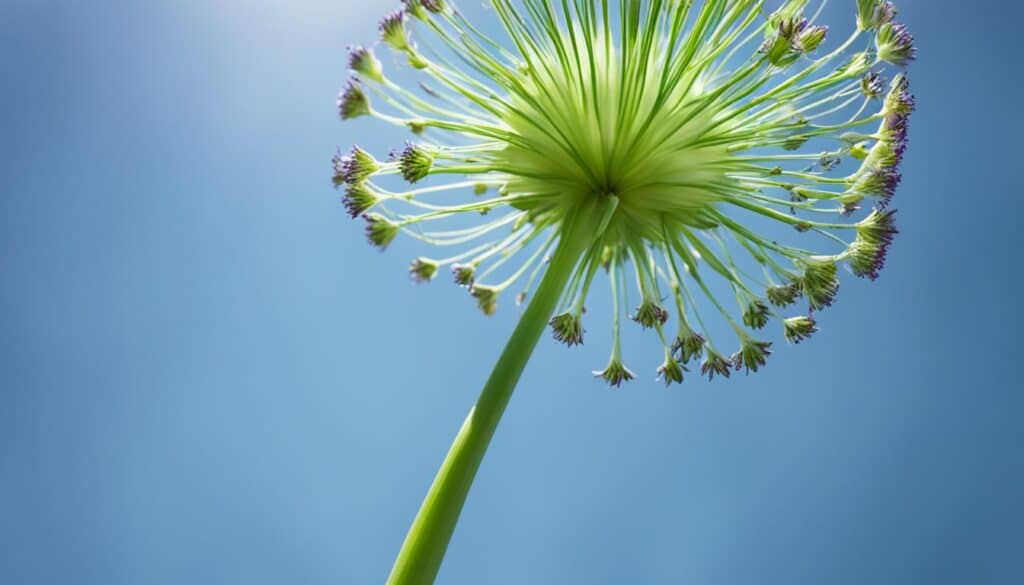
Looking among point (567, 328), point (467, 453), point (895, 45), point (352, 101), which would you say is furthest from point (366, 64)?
point (895, 45)

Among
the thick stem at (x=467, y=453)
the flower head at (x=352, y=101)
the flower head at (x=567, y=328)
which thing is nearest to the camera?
the thick stem at (x=467, y=453)

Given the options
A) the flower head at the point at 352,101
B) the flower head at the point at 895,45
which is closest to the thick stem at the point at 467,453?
Answer: the flower head at the point at 352,101

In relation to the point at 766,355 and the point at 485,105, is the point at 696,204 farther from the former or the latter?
the point at 485,105

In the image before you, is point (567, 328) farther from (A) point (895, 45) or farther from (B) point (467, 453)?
(A) point (895, 45)

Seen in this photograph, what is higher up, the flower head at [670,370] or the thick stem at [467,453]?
the flower head at [670,370]

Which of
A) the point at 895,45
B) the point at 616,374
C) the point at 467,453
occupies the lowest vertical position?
the point at 467,453

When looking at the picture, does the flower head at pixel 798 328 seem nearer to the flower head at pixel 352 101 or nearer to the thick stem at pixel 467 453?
the thick stem at pixel 467 453

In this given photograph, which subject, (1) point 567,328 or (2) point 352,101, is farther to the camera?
(1) point 567,328

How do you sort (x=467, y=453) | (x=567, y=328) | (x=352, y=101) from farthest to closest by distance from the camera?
(x=567, y=328), (x=352, y=101), (x=467, y=453)

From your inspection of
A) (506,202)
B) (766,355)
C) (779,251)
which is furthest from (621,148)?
(766,355)

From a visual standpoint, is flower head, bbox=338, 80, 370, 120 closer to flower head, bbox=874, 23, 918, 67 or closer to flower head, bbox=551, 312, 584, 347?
flower head, bbox=551, 312, 584, 347
